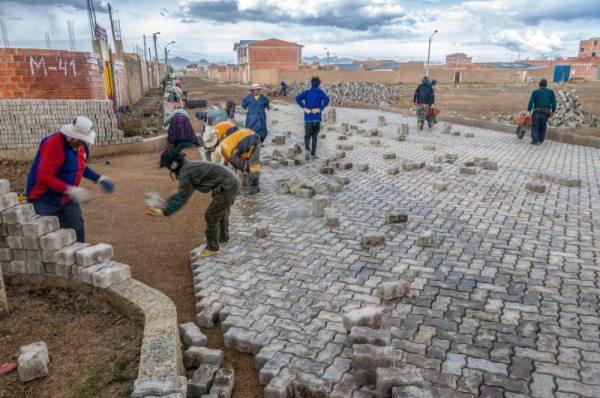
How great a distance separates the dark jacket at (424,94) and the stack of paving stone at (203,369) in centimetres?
1304

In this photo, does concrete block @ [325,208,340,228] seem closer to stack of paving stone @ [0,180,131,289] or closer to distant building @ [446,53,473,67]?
stack of paving stone @ [0,180,131,289]

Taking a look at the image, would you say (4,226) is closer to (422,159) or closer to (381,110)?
(422,159)

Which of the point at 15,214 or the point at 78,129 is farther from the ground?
the point at 78,129

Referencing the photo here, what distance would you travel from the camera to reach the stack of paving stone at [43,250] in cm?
438

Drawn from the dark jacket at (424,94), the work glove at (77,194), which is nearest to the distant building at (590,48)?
the dark jacket at (424,94)

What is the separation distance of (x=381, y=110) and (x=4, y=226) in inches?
904

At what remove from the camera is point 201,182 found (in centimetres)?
523

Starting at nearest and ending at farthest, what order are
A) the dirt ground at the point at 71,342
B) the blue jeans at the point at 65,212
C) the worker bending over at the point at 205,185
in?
the dirt ground at the point at 71,342 → the blue jeans at the point at 65,212 → the worker bending over at the point at 205,185

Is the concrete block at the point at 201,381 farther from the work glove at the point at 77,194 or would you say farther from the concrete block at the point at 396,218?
the concrete block at the point at 396,218

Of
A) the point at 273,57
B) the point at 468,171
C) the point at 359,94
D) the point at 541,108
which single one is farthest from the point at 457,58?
the point at 468,171

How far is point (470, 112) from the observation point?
23531 mm

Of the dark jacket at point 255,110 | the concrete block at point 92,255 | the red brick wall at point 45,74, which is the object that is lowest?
the concrete block at point 92,255

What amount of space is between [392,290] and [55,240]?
11.3 feet

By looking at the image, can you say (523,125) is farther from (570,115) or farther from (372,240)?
(372,240)
